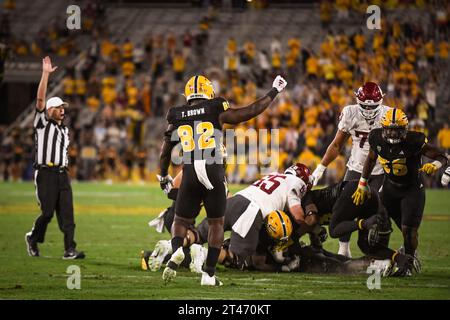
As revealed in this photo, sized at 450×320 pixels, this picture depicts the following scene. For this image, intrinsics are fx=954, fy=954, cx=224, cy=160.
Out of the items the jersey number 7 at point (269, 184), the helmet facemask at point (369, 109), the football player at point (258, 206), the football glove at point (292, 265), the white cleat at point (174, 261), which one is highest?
the helmet facemask at point (369, 109)

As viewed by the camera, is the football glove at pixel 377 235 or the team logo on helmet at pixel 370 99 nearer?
the football glove at pixel 377 235

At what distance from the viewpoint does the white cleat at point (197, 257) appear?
29.2 ft

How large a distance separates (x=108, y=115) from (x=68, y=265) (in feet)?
49.2

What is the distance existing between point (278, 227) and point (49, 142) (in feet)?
9.58

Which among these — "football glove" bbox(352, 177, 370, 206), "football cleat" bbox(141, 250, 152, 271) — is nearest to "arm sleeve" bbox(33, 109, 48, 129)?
"football cleat" bbox(141, 250, 152, 271)

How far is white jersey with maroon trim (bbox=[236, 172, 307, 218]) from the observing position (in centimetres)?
909

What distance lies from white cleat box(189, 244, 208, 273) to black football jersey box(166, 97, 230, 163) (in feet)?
4.02

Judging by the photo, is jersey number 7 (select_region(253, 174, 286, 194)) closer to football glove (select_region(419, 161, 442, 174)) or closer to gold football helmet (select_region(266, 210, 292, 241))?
gold football helmet (select_region(266, 210, 292, 241))

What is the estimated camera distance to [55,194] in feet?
33.7

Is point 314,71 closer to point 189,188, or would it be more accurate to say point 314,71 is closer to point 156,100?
point 156,100

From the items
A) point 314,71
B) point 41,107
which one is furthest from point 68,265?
point 314,71

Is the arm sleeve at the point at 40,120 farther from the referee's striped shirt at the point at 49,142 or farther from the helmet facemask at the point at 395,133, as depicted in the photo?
the helmet facemask at the point at 395,133

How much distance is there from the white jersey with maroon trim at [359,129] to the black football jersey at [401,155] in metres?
0.75

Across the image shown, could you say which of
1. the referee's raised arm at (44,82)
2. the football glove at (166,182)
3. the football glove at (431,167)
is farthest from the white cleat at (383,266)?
the referee's raised arm at (44,82)
